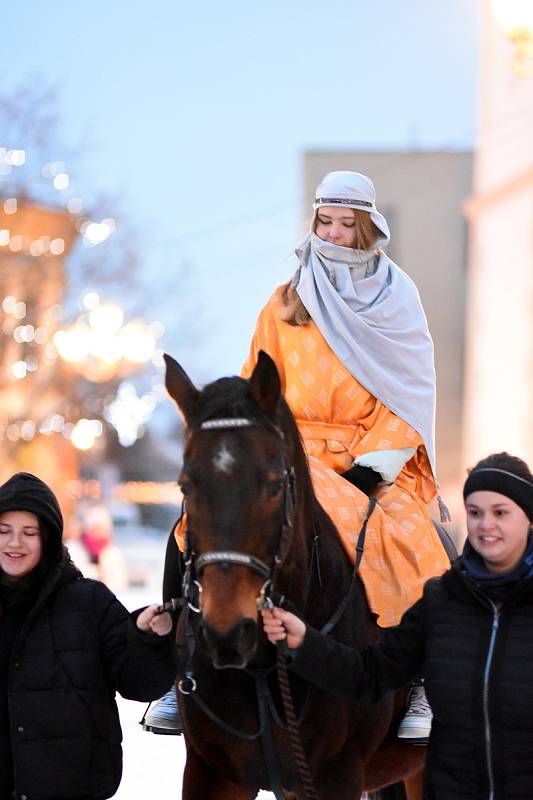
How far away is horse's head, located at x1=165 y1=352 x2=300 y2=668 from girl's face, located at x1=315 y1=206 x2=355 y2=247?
160 centimetres

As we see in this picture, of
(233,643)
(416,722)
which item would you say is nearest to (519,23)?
(416,722)

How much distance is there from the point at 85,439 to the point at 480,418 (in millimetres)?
9415

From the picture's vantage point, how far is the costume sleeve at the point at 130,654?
165 inches

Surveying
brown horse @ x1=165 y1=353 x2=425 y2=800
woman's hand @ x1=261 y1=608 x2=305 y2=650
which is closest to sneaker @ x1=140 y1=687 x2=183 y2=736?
brown horse @ x1=165 y1=353 x2=425 y2=800

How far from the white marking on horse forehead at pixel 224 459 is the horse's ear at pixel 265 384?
227 millimetres

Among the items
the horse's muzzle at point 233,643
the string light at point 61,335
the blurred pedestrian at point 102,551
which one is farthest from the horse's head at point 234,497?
the string light at point 61,335

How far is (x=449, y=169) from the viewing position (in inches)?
1604

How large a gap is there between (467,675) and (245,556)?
746 millimetres

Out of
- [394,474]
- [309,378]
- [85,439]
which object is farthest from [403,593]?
[85,439]

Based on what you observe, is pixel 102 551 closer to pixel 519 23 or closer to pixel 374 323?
pixel 519 23

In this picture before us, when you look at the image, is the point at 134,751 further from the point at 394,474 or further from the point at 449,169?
the point at 449,169

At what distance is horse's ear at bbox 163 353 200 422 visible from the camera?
381cm

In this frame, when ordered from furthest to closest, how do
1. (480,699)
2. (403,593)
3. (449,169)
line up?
1. (449,169)
2. (403,593)
3. (480,699)

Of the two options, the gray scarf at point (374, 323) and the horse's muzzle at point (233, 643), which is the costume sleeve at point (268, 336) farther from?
the horse's muzzle at point (233, 643)
